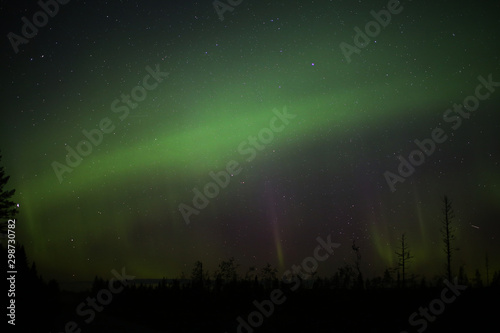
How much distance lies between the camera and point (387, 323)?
2425 centimetres

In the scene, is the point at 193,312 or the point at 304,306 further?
the point at 193,312

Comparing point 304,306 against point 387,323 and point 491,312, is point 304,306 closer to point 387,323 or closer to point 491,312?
point 387,323

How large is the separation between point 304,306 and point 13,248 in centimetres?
1958

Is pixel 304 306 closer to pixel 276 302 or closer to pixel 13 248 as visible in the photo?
pixel 276 302

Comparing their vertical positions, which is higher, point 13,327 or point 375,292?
point 13,327

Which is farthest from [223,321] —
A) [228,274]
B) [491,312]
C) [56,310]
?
[228,274]

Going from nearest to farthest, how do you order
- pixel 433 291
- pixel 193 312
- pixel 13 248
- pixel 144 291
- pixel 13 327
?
pixel 13 327 < pixel 13 248 < pixel 433 291 < pixel 193 312 < pixel 144 291

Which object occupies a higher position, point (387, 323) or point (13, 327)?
point (13, 327)

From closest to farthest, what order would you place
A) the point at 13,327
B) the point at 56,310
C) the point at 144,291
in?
1. the point at 13,327
2. the point at 56,310
3. the point at 144,291

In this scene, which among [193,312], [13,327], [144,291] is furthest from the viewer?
[144,291]

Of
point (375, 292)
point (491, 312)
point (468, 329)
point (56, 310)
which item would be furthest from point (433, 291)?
point (56, 310)

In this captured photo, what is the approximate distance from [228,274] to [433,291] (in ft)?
153

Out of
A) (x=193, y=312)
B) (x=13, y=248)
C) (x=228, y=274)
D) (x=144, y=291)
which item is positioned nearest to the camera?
(x=13, y=248)

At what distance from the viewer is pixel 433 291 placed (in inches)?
1198
